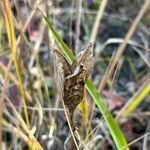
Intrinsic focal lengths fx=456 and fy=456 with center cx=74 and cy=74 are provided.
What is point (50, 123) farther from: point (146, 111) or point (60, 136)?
point (146, 111)

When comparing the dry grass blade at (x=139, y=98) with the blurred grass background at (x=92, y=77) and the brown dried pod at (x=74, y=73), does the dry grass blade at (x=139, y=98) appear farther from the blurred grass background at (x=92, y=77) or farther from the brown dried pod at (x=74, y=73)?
the brown dried pod at (x=74, y=73)

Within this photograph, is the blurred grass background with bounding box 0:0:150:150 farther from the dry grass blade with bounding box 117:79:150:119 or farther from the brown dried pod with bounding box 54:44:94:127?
the brown dried pod with bounding box 54:44:94:127

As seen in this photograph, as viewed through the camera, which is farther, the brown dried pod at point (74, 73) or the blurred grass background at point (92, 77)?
the blurred grass background at point (92, 77)

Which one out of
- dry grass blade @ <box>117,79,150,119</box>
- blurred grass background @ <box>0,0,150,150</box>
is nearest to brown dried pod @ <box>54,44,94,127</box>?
blurred grass background @ <box>0,0,150,150</box>

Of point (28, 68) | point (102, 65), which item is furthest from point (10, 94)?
point (102, 65)

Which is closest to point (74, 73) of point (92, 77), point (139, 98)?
point (139, 98)

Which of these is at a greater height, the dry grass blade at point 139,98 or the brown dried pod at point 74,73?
the brown dried pod at point 74,73

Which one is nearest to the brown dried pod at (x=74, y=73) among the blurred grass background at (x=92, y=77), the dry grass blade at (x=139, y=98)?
the blurred grass background at (x=92, y=77)

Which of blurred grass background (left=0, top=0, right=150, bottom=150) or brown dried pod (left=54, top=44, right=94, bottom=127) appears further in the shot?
blurred grass background (left=0, top=0, right=150, bottom=150)
